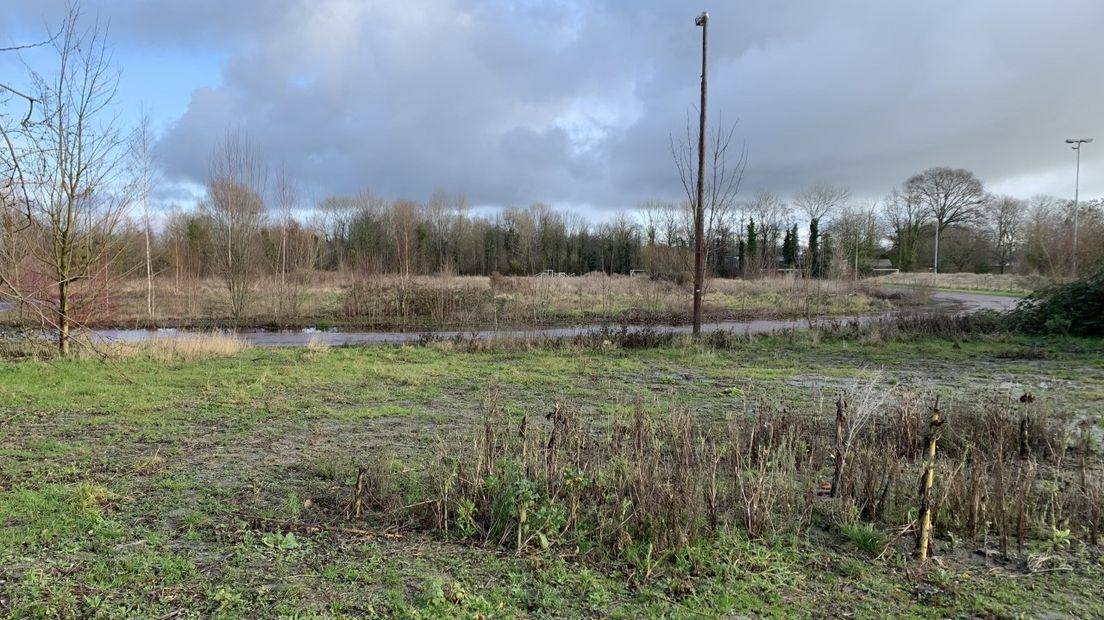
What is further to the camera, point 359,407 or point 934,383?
point 934,383

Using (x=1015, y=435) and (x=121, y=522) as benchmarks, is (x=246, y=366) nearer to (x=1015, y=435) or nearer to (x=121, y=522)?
(x=121, y=522)

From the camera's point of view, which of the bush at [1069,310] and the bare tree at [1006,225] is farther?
the bare tree at [1006,225]

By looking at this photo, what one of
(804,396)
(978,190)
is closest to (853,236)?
(978,190)

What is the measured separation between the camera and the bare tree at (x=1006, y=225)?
62875mm

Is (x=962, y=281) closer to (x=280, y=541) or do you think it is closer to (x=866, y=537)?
(x=866, y=537)

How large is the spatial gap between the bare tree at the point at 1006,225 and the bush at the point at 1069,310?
56287mm

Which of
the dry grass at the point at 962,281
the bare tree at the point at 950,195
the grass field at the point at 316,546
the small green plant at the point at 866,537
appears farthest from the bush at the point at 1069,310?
the bare tree at the point at 950,195

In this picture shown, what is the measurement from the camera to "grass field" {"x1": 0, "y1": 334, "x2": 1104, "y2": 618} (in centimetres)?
294

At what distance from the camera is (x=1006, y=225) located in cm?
6391

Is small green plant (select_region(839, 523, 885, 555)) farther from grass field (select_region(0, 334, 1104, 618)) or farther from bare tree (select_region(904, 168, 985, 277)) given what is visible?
bare tree (select_region(904, 168, 985, 277))

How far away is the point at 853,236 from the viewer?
58719 mm

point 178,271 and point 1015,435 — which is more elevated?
point 178,271

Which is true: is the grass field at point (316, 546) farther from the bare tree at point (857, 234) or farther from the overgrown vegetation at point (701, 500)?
the bare tree at point (857, 234)

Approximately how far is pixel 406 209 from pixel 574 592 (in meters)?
45.6
